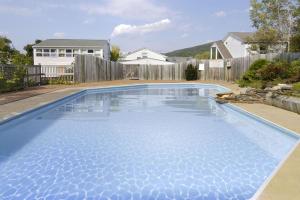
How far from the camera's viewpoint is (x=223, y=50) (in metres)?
33.6

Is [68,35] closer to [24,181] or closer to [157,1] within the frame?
[157,1]

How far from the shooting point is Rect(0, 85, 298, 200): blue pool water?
3.56m

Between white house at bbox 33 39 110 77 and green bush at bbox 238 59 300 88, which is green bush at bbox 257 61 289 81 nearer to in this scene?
green bush at bbox 238 59 300 88

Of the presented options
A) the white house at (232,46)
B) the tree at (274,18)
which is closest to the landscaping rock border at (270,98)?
the tree at (274,18)

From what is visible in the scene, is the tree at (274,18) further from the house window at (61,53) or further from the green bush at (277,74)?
the house window at (61,53)

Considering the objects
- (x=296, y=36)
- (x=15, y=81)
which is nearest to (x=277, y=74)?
(x=296, y=36)

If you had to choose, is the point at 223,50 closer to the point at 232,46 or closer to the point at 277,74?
the point at 232,46

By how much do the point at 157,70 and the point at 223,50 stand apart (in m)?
11.4

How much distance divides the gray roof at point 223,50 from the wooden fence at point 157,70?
8.80 meters

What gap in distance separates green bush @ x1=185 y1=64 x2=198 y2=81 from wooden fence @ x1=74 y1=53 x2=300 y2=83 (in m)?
0.45

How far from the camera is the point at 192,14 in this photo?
72.9 feet

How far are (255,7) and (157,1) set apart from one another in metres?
8.77

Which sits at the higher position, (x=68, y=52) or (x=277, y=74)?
(x=68, y=52)

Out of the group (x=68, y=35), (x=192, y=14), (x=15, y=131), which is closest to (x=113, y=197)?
(x=15, y=131)
